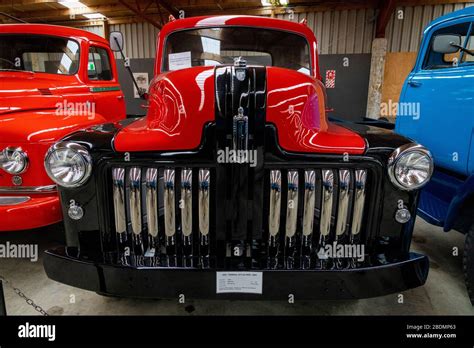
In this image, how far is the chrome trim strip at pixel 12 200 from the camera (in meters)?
2.17

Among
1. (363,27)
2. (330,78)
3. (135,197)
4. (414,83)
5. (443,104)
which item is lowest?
(135,197)

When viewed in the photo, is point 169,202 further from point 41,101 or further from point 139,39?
point 139,39

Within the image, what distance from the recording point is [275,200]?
1528mm

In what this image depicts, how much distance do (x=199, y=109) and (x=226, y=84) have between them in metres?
0.17

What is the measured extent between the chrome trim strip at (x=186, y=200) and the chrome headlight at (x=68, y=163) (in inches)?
17.5

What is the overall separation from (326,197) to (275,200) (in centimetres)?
24

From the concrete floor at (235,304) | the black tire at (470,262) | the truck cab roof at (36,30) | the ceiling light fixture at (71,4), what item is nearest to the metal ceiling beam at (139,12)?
the ceiling light fixture at (71,4)

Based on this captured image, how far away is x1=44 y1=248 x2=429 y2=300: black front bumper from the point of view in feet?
4.75

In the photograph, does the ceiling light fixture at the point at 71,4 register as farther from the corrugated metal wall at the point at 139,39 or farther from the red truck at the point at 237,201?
the red truck at the point at 237,201

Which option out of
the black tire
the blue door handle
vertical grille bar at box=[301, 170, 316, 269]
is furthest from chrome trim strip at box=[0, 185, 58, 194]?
the blue door handle

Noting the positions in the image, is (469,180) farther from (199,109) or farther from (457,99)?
(199,109)

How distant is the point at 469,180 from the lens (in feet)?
6.23

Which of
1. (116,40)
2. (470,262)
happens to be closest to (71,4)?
(116,40)
